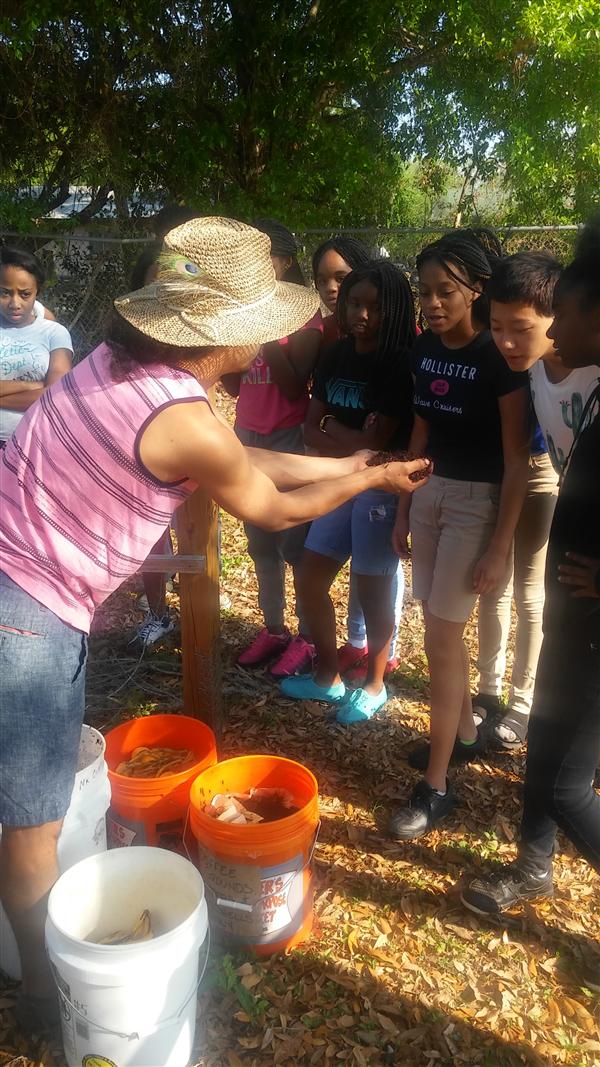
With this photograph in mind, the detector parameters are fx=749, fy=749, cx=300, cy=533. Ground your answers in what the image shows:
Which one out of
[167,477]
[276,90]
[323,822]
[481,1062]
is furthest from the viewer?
[276,90]

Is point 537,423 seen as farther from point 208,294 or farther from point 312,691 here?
point 312,691

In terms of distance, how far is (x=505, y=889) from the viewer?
2523 mm

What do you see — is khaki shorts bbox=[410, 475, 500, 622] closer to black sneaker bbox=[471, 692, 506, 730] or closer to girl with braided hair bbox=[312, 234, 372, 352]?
black sneaker bbox=[471, 692, 506, 730]

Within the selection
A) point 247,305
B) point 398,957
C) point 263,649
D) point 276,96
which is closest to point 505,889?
point 398,957

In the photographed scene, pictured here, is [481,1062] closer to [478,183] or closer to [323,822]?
[323,822]

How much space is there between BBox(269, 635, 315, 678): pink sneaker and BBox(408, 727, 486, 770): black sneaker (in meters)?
0.89

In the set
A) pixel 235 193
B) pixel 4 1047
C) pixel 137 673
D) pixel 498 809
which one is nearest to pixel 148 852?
pixel 4 1047

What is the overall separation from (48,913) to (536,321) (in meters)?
2.18

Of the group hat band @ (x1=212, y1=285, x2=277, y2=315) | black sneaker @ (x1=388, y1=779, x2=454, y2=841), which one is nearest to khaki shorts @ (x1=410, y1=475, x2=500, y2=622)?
black sneaker @ (x1=388, y1=779, x2=454, y2=841)

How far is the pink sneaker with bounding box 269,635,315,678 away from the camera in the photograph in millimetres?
4004

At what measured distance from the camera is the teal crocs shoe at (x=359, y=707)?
3.58 m

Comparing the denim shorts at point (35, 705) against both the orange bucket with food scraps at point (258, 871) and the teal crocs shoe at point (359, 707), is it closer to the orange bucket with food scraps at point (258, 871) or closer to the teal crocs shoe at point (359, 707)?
the orange bucket with food scraps at point (258, 871)

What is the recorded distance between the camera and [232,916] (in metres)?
2.32

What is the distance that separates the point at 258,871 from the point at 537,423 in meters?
1.77
